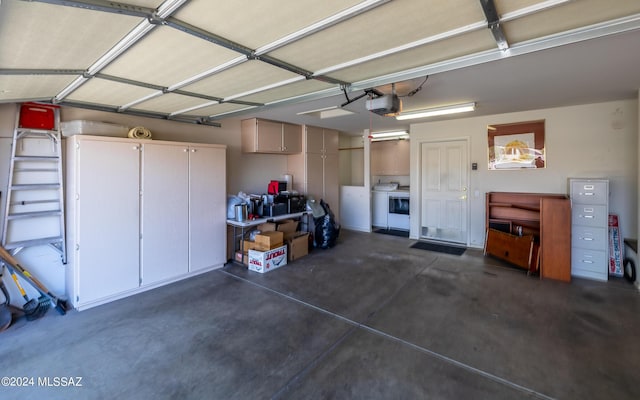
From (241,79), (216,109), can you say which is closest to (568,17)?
(241,79)

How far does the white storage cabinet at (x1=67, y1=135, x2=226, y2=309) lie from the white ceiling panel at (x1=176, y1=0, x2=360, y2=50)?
243cm

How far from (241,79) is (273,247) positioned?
2.66 m

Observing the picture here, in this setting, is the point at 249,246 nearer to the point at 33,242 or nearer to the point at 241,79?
the point at 33,242

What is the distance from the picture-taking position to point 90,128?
129 inches

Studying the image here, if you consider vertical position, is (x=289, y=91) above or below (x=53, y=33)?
above

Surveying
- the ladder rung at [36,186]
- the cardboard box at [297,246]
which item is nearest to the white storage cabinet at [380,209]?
the cardboard box at [297,246]

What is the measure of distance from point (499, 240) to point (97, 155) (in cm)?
588

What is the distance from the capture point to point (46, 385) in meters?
2.08

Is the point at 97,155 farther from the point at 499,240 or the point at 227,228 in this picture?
the point at 499,240

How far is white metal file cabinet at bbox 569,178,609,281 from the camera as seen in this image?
3.88m

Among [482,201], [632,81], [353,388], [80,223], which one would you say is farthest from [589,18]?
[80,223]

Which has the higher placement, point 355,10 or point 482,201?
point 355,10

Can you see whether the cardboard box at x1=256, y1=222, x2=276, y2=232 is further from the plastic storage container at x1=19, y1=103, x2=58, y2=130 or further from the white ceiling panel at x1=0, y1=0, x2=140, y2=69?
the white ceiling panel at x1=0, y1=0, x2=140, y2=69

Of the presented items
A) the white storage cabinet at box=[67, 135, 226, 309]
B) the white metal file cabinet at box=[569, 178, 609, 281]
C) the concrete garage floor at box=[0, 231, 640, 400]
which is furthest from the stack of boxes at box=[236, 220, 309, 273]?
the white metal file cabinet at box=[569, 178, 609, 281]
